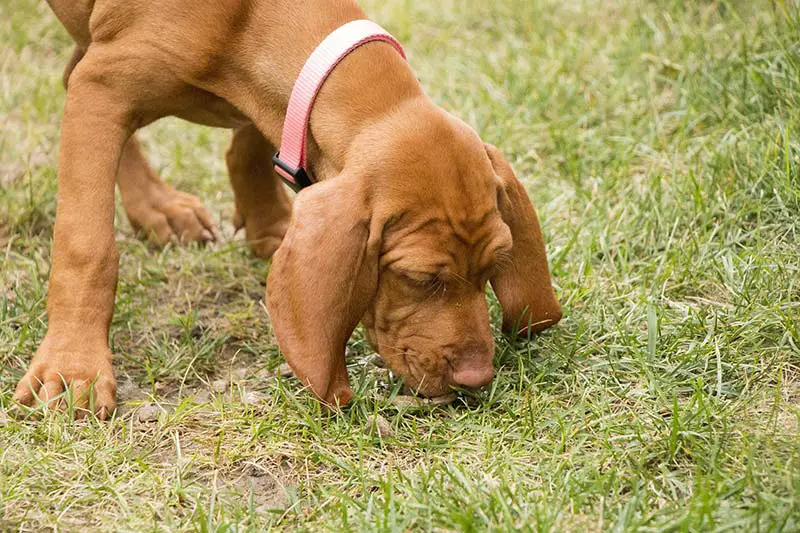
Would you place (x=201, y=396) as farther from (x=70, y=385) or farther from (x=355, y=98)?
(x=355, y=98)

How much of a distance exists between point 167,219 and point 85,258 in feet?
4.57

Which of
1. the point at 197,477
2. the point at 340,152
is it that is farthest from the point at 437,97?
the point at 197,477

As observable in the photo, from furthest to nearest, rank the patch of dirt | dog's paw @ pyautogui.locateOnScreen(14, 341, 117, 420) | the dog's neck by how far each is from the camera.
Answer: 1. dog's paw @ pyautogui.locateOnScreen(14, 341, 117, 420)
2. the dog's neck
3. the patch of dirt

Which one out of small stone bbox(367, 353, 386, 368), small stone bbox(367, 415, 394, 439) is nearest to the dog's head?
small stone bbox(367, 415, 394, 439)

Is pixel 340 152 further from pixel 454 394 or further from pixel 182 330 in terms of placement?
pixel 182 330

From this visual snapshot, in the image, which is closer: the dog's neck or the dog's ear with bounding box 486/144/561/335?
the dog's neck

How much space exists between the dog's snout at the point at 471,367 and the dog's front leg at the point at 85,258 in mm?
1265

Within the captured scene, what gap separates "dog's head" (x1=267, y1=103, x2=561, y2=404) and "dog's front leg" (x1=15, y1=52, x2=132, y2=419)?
0.79m

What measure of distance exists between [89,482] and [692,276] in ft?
8.26

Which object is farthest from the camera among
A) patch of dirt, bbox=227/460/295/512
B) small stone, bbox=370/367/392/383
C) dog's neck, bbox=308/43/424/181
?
small stone, bbox=370/367/392/383

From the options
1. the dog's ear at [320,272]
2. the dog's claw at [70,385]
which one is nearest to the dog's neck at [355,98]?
the dog's ear at [320,272]

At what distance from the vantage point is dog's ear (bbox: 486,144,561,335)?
3.93 metres

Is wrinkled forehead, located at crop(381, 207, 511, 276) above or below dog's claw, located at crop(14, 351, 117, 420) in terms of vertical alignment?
above

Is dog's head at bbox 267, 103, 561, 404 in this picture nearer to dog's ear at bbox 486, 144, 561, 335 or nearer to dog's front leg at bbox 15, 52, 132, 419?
dog's ear at bbox 486, 144, 561, 335
